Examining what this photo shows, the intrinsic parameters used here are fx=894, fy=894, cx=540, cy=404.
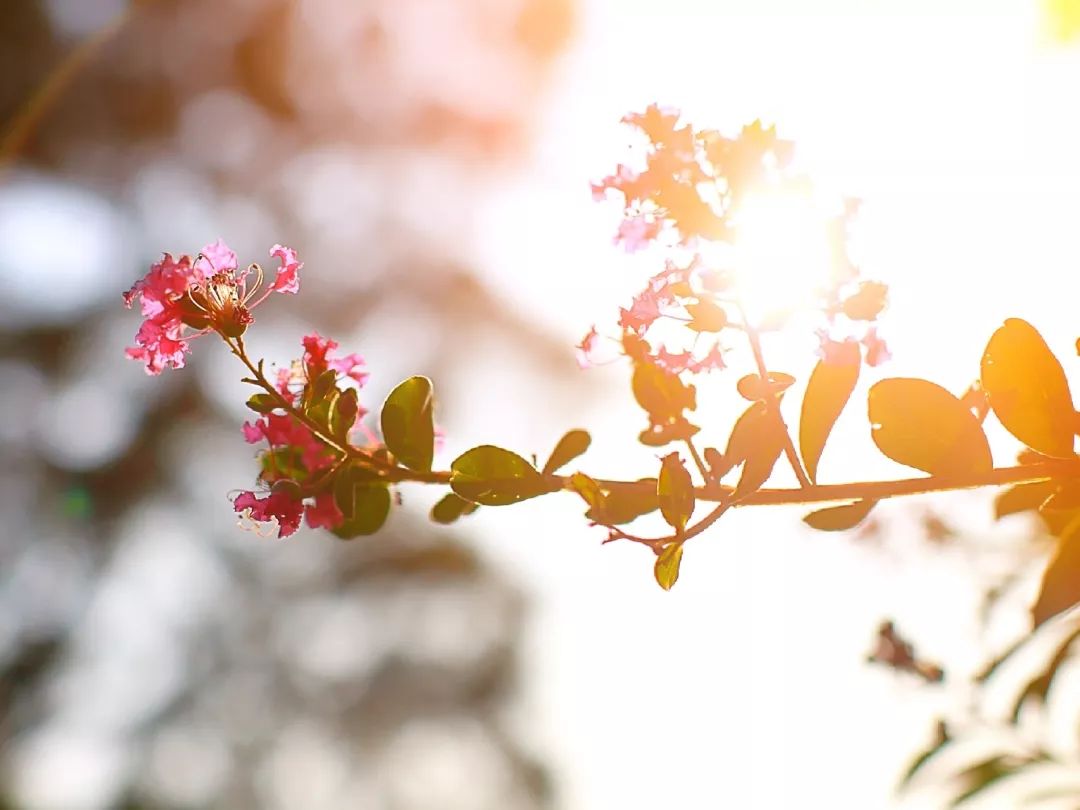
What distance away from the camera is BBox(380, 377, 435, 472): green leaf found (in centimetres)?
144

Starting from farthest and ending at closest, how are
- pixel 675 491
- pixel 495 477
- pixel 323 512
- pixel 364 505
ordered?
pixel 364 505
pixel 323 512
pixel 495 477
pixel 675 491

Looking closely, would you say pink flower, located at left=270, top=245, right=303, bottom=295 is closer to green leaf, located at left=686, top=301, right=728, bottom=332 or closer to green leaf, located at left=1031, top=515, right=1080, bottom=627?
green leaf, located at left=686, top=301, right=728, bottom=332

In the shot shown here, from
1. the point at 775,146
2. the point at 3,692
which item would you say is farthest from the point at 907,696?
the point at 3,692

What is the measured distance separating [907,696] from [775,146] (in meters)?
2.04

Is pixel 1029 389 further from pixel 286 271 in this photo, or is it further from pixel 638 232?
pixel 286 271

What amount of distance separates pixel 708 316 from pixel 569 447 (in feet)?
1.13

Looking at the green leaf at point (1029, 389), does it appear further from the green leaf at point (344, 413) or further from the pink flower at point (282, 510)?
the pink flower at point (282, 510)

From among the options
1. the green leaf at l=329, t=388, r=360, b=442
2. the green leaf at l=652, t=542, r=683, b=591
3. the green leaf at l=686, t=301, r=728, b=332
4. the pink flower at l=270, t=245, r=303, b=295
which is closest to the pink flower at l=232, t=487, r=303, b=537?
the green leaf at l=329, t=388, r=360, b=442

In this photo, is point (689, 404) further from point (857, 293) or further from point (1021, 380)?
point (1021, 380)

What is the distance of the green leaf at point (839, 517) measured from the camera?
1.30 metres

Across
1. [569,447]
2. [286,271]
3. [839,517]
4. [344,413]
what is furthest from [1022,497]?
[286,271]

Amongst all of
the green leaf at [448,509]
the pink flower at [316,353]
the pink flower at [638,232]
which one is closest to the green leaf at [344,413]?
the pink flower at [316,353]

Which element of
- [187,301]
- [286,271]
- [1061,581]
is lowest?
[1061,581]

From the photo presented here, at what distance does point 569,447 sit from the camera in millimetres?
1472
